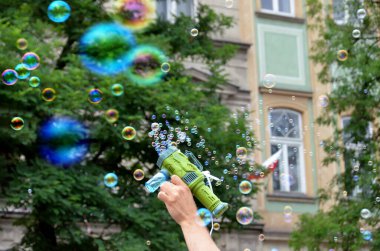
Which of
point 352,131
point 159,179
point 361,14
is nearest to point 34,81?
point 352,131

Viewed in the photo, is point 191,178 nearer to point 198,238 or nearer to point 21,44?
point 198,238

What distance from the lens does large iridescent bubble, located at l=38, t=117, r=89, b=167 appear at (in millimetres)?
10992

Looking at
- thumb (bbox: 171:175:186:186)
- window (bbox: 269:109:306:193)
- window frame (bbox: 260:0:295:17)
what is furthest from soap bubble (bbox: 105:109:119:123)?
window frame (bbox: 260:0:295:17)

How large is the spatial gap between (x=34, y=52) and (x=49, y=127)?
34.6 inches

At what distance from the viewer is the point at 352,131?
12.7 metres

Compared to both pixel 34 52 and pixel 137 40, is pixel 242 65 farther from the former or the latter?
pixel 34 52

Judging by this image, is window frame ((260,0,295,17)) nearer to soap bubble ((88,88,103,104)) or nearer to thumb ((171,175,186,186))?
soap bubble ((88,88,103,104))

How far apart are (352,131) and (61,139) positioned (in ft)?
13.2

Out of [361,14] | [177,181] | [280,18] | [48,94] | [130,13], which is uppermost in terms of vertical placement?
[280,18]

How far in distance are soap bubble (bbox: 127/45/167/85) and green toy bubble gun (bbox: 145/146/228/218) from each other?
746 cm

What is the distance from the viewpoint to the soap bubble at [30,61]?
10.0 meters

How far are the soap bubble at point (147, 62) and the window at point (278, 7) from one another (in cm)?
842

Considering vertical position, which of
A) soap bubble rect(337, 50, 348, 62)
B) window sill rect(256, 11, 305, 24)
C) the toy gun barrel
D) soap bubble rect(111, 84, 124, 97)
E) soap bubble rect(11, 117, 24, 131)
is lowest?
the toy gun barrel

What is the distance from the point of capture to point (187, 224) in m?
4.09
